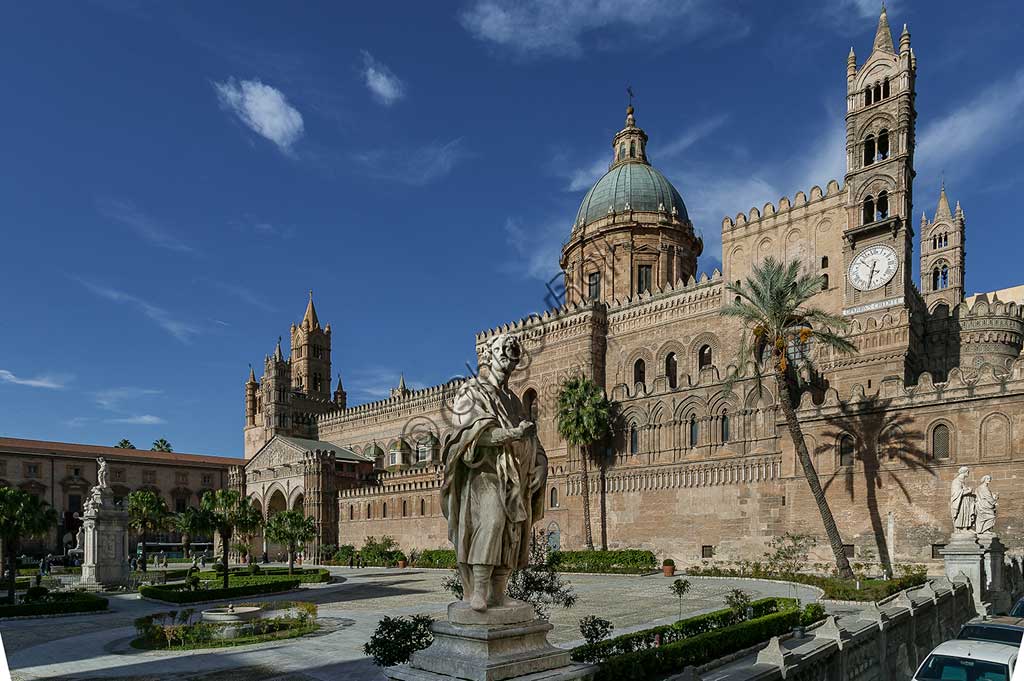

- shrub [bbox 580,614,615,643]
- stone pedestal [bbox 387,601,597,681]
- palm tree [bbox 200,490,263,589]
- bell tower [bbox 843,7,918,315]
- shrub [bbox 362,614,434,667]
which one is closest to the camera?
stone pedestal [bbox 387,601,597,681]

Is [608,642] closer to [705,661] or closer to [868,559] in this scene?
[705,661]

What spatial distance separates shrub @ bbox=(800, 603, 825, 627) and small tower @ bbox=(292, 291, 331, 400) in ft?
257

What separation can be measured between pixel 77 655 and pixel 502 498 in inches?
792

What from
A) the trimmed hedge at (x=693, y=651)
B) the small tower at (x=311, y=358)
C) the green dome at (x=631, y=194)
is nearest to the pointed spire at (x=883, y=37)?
the green dome at (x=631, y=194)

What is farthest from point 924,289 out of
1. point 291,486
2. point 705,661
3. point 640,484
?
point 291,486

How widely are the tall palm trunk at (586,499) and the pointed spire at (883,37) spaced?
28424 mm

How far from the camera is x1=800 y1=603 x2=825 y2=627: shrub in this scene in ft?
60.1

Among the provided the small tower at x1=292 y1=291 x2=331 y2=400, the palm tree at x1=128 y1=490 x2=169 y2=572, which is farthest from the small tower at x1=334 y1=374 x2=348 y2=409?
the palm tree at x1=128 y1=490 x2=169 y2=572

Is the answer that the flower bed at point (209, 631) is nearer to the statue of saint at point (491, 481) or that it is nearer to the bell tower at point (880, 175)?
the statue of saint at point (491, 481)

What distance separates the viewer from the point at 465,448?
4.82 m

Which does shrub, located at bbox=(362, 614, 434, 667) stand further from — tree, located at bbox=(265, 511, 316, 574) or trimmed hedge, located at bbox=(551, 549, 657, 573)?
tree, located at bbox=(265, 511, 316, 574)

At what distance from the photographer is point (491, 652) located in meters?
4.60

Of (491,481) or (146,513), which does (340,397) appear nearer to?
(146,513)

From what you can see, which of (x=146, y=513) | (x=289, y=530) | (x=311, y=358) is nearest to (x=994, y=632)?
(x=289, y=530)
